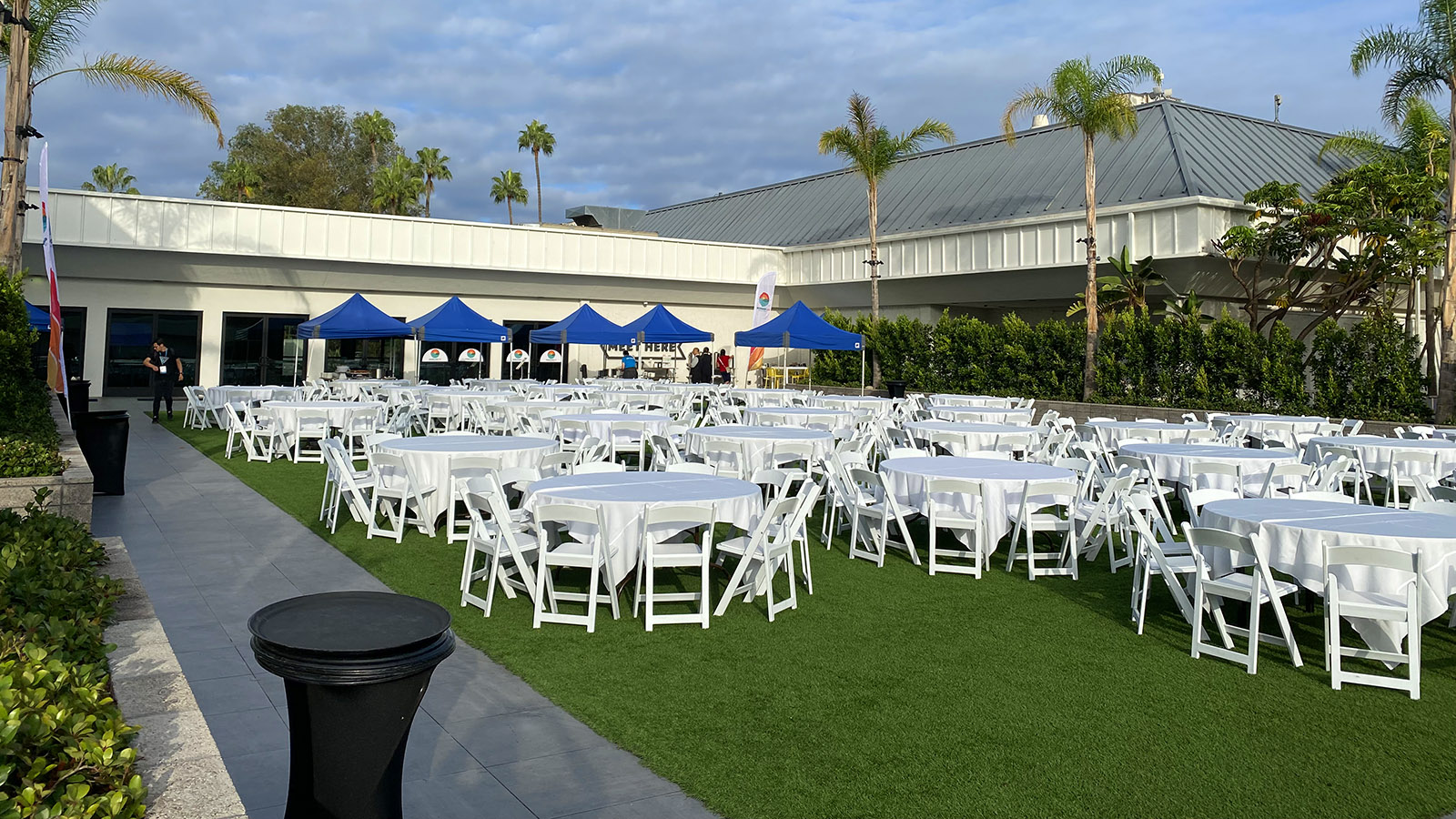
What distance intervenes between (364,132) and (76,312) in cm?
2612

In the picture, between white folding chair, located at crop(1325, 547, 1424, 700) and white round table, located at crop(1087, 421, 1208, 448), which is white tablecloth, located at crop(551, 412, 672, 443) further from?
white folding chair, located at crop(1325, 547, 1424, 700)

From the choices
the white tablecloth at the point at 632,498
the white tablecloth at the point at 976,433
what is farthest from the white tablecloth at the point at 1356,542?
the white tablecloth at the point at 976,433

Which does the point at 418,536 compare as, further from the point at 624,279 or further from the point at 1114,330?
the point at 624,279

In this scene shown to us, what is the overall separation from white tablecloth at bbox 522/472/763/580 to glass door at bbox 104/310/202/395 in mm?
25572

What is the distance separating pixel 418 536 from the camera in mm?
9117

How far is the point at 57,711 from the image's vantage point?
2.66 metres

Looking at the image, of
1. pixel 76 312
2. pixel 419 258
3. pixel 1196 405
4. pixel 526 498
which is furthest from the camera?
pixel 419 258

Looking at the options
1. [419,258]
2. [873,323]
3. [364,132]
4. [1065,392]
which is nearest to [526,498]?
[1065,392]

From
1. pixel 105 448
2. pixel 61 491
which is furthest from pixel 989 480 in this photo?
pixel 105 448

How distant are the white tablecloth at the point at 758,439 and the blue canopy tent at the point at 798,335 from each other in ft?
30.8

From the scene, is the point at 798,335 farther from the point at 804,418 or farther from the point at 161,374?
the point at 161,374

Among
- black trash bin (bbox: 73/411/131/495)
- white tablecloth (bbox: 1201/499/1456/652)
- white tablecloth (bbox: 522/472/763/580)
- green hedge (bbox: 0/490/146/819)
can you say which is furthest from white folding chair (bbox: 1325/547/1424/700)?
black trash bin (bbox: 73/411/131/495)

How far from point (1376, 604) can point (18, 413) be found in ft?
34.4

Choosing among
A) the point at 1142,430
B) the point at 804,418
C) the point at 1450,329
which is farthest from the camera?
the point at 1450,329
